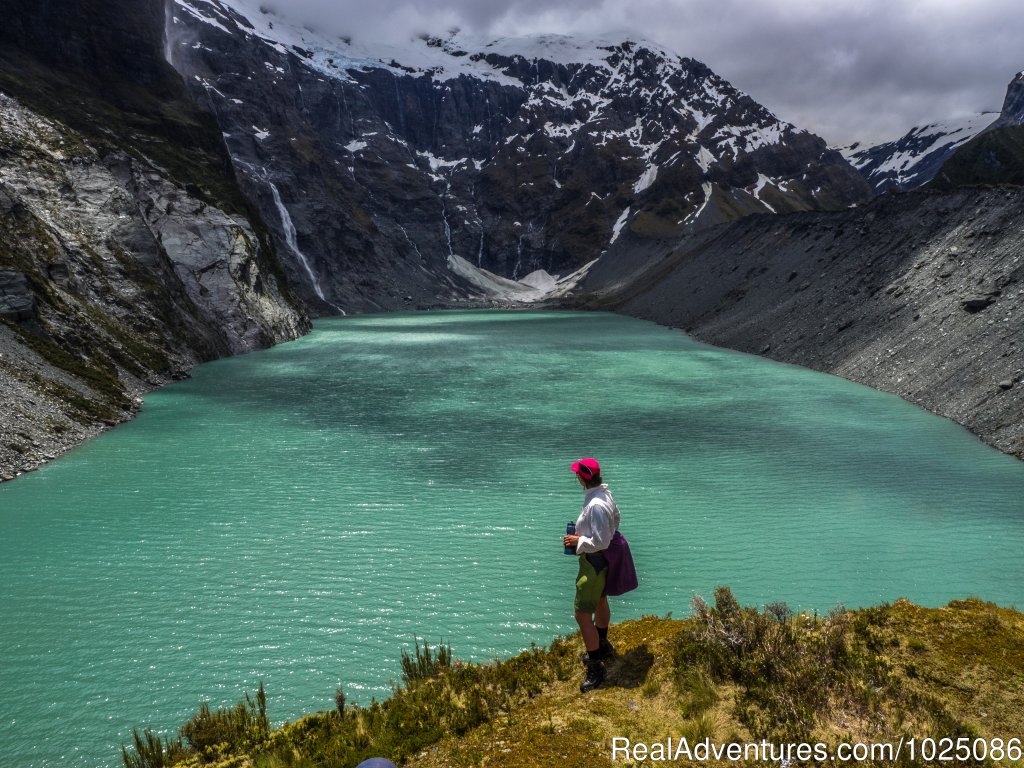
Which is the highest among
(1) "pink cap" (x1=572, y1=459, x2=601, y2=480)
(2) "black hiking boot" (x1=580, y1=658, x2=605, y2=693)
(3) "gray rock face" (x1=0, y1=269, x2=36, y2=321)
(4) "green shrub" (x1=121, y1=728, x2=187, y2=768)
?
(3) "gray rock face" (x1=0, y1=269, x2=36, y2=321)

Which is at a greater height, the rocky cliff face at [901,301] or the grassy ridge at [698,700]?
the rocky cliff face at [901,301]

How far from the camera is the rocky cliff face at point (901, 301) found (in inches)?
1112

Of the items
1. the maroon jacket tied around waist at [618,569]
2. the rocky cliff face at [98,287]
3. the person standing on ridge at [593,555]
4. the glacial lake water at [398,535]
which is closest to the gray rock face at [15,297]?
the rocky cliff face at [98,287]

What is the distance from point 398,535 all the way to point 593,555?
7.99 meters

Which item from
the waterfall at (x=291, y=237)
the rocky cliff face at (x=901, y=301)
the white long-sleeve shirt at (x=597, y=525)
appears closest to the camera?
the white long-sleeve shirt at (x=597, y=525)

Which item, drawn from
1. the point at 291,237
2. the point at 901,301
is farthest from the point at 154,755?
the point at 291,237

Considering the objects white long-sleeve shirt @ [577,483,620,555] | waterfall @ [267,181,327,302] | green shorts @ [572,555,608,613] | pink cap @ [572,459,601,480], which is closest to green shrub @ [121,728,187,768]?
green shorts @ [572,555,608,613]

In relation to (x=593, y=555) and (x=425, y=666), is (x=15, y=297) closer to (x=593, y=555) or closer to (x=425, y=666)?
(x=425, y=666)

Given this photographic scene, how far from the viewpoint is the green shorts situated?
7.85m

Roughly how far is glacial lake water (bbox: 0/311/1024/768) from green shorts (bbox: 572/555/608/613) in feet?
9.40

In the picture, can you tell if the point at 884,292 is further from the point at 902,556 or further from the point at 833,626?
the point at 833,626

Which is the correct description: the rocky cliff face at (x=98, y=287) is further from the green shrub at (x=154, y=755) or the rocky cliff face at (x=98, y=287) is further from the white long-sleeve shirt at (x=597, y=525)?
the white long-sleeve shirt at (x=597, y=525)

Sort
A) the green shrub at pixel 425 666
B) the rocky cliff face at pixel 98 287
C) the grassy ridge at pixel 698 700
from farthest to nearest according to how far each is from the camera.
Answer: the rocky cliff face at pixel 98 287 < the green shrub at pixel 425 666 < the grassy ridge at pixel 698 700

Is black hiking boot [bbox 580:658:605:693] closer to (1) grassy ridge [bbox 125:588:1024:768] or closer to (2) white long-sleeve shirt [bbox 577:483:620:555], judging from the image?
(1) grassy ridge [bbox 125:588:1024:768]
